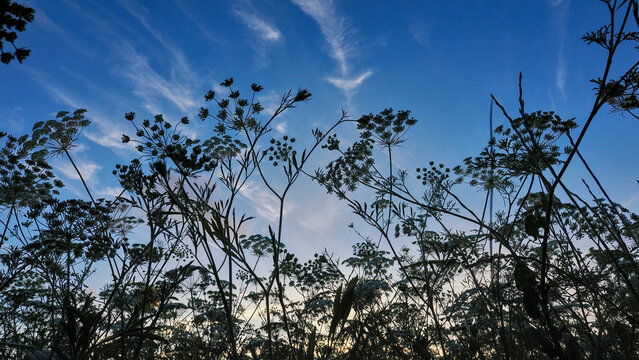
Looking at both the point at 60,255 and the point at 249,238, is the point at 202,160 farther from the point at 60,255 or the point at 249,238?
the point at 249,238

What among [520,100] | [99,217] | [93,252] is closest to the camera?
[520,100]

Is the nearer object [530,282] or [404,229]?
[530,282]

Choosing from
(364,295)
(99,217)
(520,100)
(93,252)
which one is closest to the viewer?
(520,100)

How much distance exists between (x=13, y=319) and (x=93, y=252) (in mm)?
2257

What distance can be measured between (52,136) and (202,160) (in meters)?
5.23

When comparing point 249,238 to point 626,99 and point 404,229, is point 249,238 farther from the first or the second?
point 626,99

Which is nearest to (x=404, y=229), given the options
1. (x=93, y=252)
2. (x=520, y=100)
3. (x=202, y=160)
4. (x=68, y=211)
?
(x=202, y=160)

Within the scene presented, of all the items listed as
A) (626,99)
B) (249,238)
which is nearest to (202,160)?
(626,99)

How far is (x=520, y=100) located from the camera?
168 cm

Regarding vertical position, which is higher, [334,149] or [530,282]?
[334,149]

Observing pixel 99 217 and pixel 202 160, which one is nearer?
pixel 202 160

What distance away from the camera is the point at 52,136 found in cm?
633

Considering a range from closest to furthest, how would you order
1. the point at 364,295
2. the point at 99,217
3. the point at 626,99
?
the point at 626,99 < the point at 99,217 < the point at 364,295

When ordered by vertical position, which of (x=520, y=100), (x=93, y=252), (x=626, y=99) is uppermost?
(x=93, y=252)
